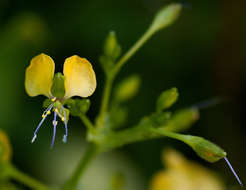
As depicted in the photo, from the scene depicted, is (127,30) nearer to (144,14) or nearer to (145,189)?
(144,14)

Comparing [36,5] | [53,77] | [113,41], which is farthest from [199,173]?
[36,5]

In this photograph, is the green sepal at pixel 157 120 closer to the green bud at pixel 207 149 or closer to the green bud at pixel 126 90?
the green bud at pixel 207 149

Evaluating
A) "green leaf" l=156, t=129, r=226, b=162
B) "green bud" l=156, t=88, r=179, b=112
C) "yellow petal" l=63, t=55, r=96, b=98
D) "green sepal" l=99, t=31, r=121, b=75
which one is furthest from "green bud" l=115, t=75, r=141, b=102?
"yellow petal" l=63, t=55, r=96, b=98

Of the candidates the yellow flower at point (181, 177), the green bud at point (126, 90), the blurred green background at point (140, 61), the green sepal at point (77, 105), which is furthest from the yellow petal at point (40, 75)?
the blurred green background at point (140, 61)

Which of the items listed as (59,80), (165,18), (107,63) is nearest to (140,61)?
(165,18)

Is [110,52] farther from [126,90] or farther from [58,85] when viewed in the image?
[58,85]

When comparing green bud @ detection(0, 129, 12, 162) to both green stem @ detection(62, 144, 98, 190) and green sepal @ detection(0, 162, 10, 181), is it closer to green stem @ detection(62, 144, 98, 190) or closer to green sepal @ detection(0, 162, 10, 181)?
green sepal @ detection(0, 162, 10, 181)
